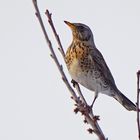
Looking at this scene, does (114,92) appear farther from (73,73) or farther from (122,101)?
(73,73)

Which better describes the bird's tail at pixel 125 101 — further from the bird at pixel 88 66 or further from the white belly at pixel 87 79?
the white belly at pixel 87 79

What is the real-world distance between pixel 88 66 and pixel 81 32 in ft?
2.14

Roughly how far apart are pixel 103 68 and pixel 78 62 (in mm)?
649

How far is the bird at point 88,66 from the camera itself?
8305 millimetres

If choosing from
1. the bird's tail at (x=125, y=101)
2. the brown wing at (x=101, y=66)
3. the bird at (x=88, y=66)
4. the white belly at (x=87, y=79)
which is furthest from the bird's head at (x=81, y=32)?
the bird's tail at (x=125, y=101)

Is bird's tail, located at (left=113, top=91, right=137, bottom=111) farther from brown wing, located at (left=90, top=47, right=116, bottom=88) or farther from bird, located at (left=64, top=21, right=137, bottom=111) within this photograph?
brown wing, located at (left=90, top=47, right=116, bottom=88)

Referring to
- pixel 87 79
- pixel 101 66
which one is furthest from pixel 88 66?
pixel 101 66

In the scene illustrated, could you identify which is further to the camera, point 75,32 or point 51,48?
point 75,32

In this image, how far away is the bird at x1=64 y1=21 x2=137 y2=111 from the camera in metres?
8.30

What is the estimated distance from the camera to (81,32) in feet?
28.5

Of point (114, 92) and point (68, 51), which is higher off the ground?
point (68, 51)

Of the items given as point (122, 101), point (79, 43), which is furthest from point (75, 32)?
point (122, 101)

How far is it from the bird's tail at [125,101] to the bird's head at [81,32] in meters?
1.17

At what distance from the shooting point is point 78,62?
8.35 metres
